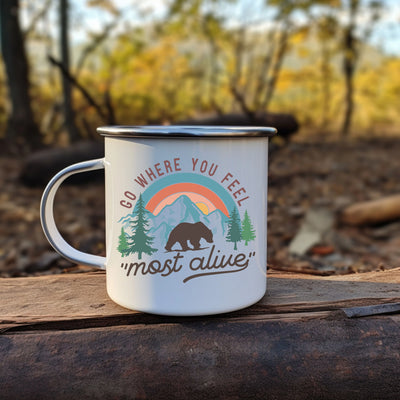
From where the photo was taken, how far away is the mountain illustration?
106 centimetres

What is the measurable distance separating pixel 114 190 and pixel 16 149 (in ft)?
22.0

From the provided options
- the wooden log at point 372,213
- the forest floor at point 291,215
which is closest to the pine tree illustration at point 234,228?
the forest floor at point 291,215

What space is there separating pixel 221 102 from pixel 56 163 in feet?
35.3

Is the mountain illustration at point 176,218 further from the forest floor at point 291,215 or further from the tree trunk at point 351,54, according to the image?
the tree trunk at point 351,54

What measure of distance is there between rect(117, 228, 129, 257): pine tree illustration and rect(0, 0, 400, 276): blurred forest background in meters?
0.56

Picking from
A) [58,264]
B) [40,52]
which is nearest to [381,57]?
[40,52]

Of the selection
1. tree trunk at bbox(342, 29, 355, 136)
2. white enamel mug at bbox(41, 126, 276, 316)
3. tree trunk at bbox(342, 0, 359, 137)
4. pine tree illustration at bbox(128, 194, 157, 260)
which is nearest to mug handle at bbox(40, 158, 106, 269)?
white enamel mug at bbox(41, 126, 276, 316)

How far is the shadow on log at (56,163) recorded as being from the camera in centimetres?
550

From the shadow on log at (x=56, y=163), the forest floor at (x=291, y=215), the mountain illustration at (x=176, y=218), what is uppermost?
the mountain illustration at (x=176, y=218)

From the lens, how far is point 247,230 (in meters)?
1.12

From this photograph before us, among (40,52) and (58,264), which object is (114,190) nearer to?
(58,264)

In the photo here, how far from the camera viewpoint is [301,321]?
1.19 meters

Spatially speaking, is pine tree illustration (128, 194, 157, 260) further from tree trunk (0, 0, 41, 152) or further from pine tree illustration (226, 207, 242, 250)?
tree trunk (0, 0, 41, 152)

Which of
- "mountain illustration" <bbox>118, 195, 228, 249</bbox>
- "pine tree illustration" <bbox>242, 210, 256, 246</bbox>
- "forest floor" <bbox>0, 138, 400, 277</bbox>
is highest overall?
"mountain illustration" <bbox>118, 195, 228, 249</bbox>
